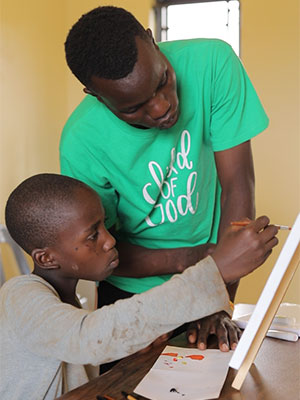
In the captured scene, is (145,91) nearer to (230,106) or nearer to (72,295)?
(230,106)

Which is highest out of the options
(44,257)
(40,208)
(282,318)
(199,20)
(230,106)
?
(199,20)

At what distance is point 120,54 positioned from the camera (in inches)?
41.1

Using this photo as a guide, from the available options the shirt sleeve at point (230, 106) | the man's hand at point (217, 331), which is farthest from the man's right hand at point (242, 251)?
the shirt sleeve at point (230, 106)

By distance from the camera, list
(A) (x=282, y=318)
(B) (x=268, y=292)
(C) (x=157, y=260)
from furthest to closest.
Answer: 1. (C) (x=157, y=260)
2. (A) (x=282, y=318)
3. (B) (x=268, y=292)

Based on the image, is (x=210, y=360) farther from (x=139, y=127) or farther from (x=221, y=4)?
(x=221, y=4)

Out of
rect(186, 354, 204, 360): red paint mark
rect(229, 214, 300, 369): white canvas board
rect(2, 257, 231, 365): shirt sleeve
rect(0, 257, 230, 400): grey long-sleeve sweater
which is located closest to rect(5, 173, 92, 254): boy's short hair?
rect(0, 257, 230, 400): grey long-sleeve sweater

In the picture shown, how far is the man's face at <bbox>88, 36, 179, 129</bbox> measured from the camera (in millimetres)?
1050

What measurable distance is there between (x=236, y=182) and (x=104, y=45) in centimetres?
46

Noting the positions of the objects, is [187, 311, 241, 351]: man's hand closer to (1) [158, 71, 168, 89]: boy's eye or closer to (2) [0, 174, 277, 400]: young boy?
(2) [0, 174, 277, 400]: young boy

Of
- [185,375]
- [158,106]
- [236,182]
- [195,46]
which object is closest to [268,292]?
[185,375]

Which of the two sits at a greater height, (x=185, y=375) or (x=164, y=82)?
(x=164, y=82)

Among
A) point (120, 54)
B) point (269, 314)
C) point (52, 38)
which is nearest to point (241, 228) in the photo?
point (269, 314)

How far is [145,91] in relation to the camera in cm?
105

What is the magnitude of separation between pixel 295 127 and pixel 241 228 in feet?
7.02
